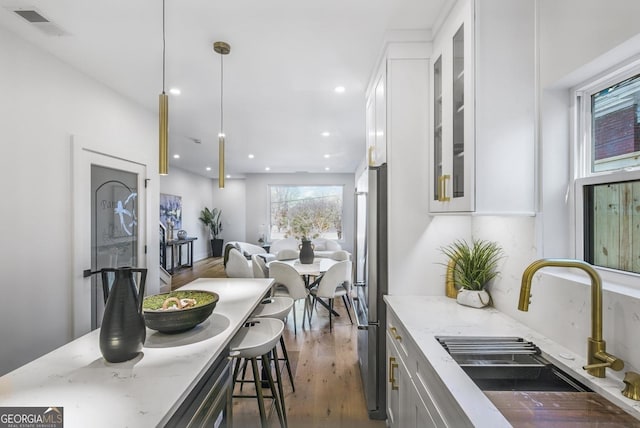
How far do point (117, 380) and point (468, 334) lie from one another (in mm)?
1382

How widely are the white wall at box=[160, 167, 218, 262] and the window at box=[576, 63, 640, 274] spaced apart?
7.69 m

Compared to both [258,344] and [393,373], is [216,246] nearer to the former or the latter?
[258,344]

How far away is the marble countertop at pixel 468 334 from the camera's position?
0.85 metres

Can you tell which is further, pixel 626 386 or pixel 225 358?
pixel 225 358

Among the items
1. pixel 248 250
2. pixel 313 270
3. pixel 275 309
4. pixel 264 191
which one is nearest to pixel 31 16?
pixel 275 309

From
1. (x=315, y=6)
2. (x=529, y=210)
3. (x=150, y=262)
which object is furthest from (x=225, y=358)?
(x=150, y=262)

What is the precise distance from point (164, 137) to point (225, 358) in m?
1.16

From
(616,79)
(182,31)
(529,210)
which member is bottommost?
(529,210)

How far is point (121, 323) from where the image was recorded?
107cm

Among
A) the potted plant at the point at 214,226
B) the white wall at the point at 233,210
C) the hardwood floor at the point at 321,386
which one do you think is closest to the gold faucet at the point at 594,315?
the hardwood floor at the point at 321,386

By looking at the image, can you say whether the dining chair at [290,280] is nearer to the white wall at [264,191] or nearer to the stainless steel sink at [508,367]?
the stainless steel sink at [508,367]

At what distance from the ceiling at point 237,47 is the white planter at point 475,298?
166 centimetres

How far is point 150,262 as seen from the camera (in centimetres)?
338

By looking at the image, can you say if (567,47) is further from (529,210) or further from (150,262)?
(150,262)
